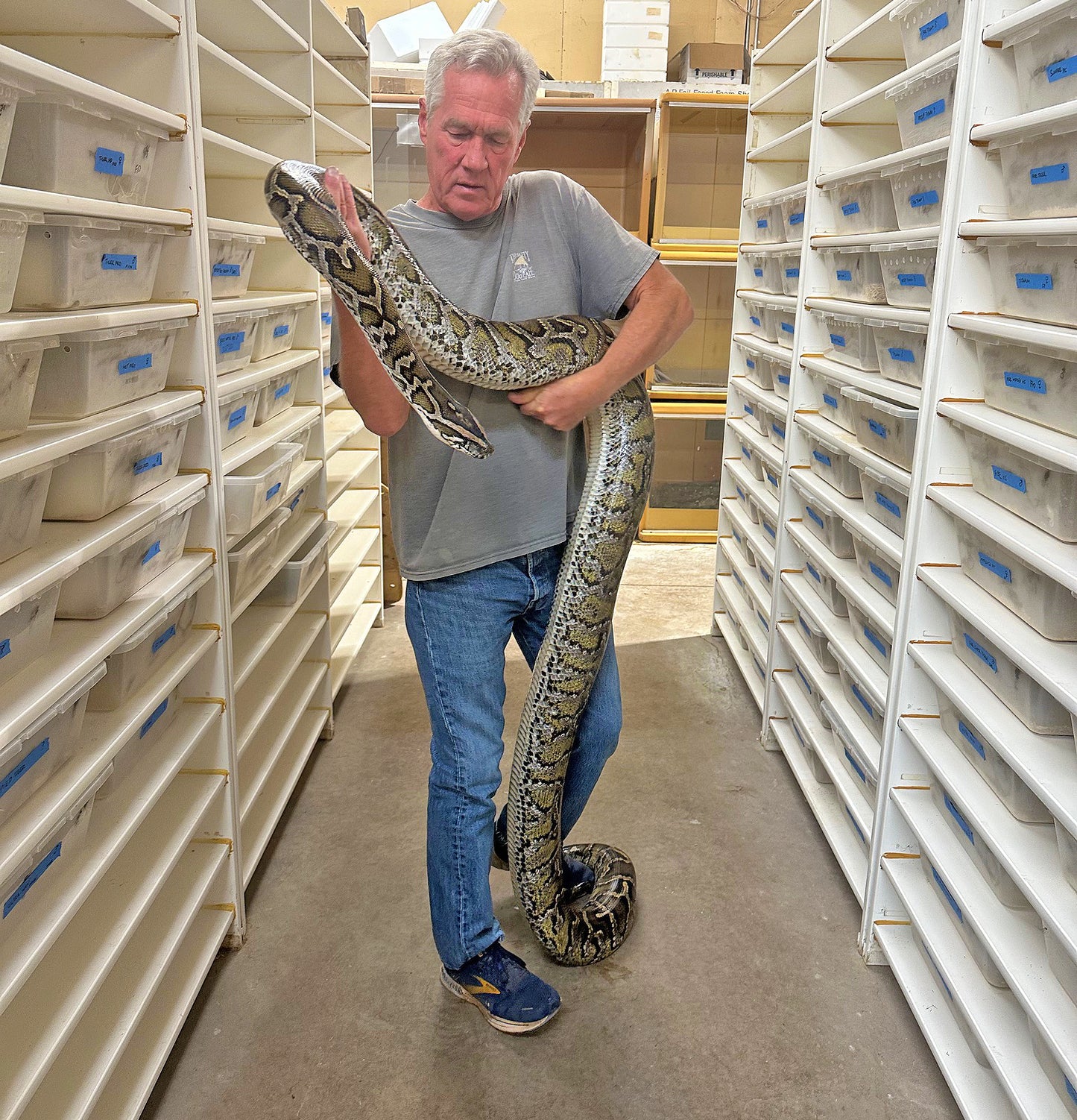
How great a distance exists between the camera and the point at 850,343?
3.00 meters

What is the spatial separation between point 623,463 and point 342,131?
235 centimetres

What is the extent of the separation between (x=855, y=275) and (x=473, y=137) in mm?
1511

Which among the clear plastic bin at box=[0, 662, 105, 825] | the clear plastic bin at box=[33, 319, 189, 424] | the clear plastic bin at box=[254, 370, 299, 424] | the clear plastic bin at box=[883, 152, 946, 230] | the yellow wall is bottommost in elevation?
the clear plastic bin at box=[0, 662, 105, 825]

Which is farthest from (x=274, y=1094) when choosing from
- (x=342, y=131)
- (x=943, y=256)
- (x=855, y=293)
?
(x=342, y=131)

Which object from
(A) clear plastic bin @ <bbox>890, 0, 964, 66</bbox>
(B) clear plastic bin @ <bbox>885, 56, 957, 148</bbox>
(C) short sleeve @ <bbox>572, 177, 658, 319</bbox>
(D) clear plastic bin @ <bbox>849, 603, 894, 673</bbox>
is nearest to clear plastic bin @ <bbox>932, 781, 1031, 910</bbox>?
(D) clear plastic bin @ <bbox>849, 603, 894, 673</bbox>

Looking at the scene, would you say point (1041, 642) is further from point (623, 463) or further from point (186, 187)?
point (186, 187)

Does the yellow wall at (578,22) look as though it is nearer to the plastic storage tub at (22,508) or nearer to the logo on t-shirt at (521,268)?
the logo on t-shirt at (521,268)

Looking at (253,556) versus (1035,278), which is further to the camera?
(253,556)

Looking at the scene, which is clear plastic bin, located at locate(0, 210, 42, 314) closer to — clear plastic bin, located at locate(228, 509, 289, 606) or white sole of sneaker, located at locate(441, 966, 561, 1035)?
clear plastic bin, located at locate(228, 509, 289, 606)

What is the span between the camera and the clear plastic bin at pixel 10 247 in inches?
54.9

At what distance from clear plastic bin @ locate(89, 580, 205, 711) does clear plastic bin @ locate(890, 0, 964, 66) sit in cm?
203

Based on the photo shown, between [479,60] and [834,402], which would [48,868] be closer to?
[479,60]

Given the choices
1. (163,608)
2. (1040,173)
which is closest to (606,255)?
(1040,173)

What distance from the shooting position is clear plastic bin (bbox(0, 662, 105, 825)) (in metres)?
1.46
